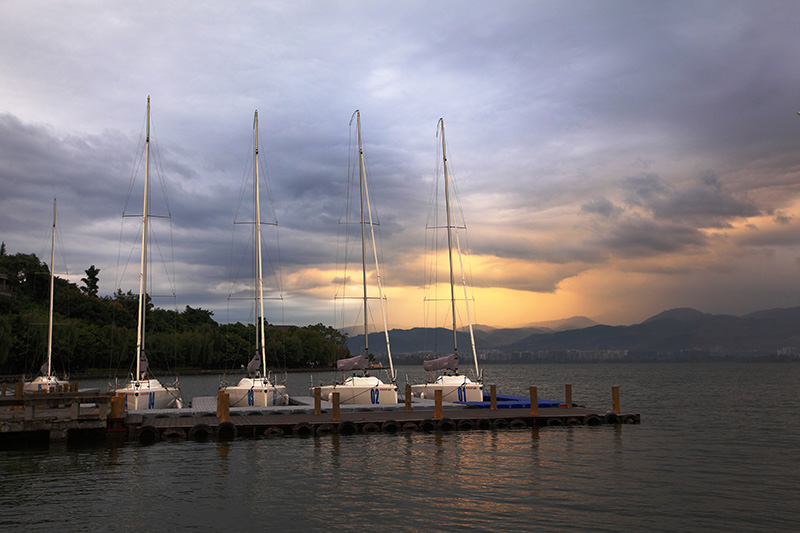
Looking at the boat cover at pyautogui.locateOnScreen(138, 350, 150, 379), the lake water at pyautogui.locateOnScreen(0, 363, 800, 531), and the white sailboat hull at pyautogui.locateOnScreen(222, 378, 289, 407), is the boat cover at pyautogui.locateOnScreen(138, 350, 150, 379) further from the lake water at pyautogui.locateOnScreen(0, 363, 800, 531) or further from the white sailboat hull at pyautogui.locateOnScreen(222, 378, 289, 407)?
the lake water at pyautogui.locateOnScreen(0, 363, 800, 531)

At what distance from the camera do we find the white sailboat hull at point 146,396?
37.2 m

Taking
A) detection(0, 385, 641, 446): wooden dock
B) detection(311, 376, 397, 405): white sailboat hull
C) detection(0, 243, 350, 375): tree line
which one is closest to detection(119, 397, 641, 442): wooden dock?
detection(0, 385, 641, 446): wooden dock

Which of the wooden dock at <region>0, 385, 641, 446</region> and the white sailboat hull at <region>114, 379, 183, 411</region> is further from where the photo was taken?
the white sailboat hull at <region>114, 379, 183, 411</region>

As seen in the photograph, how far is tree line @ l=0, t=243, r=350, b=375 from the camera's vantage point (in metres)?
99.4

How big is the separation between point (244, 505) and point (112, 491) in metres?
4.79

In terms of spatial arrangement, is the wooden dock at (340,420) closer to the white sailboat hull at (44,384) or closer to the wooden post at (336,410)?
the wooden post at (336,410)

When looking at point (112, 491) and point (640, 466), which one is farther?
point (640, 466)

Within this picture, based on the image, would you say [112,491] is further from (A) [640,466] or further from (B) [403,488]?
(A) [640,466]

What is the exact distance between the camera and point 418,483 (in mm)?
20766

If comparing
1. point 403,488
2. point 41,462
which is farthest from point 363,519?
point 41,462

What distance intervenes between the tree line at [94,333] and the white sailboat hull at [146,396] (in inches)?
2159

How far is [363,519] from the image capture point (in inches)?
656

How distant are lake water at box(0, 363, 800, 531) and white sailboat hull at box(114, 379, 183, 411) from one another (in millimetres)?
8267

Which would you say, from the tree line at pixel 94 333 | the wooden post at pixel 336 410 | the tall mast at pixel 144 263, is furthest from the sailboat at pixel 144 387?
the tree line at pixel 94 333
